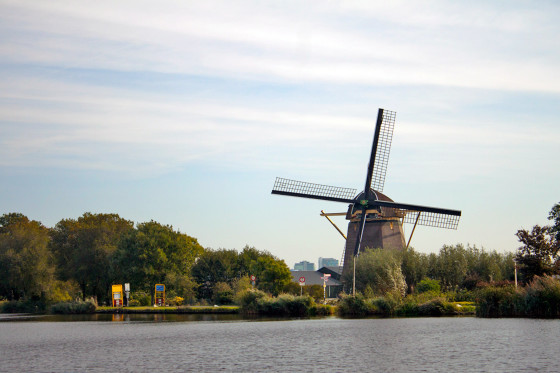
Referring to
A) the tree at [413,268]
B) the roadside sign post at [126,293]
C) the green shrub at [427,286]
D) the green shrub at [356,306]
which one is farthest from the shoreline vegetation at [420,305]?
the tree at [413,268]

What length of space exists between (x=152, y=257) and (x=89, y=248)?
13317 mm

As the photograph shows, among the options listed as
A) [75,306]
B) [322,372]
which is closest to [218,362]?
[322,372]

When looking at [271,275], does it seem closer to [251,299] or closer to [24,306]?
[251,299]

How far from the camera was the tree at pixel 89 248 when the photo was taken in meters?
82.9

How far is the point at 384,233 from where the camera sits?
6631 cm

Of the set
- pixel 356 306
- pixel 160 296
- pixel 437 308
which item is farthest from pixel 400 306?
pixel 160 296

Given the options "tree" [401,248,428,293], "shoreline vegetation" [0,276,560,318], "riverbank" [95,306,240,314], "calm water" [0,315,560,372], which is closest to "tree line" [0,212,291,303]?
"riverbank" [95,306,240,314]

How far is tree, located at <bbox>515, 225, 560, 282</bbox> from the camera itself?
5138 centimetres

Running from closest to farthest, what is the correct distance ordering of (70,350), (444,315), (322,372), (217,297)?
(322,372), (70,350), (444,315), (217,297)

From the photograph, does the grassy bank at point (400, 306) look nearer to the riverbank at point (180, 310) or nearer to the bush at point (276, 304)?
the bush at point (276, 304)

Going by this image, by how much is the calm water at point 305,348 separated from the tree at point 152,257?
32.0 meters

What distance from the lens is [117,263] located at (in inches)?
3022

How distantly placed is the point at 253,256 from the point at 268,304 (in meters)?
30.8

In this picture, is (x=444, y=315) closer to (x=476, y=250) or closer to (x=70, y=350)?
(x=476, y=250)
